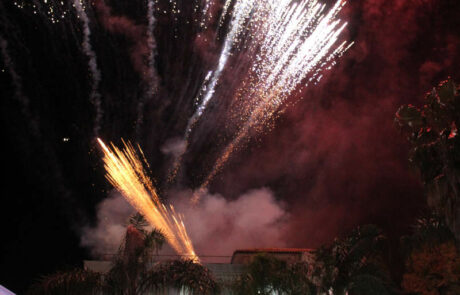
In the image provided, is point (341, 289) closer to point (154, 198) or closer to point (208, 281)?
point (208, 281)

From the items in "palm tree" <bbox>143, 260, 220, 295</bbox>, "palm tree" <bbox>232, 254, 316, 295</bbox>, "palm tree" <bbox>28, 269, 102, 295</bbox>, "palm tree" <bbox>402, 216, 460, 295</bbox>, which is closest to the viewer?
"palm tree" <bbox>28, 269, 102, 295</bbox>

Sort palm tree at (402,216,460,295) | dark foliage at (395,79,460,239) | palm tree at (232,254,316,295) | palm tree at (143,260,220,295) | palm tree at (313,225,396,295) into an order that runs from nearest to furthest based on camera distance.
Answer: dark foliage at (395,79,460,239) → palm tree at (143,260,220,295) → palm tree at (232,254,316,295) → palm tree at (313,225,396,295) → palm tree at (402,216,460,295)

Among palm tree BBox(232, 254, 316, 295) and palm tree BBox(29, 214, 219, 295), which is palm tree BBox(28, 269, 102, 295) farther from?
palm tree BBox(232, 254, 316, 295)

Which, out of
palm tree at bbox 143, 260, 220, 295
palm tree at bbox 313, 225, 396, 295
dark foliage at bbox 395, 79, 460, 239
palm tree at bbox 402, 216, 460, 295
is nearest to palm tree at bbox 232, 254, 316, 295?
palm tree at bbox 313, 225, 396, 295

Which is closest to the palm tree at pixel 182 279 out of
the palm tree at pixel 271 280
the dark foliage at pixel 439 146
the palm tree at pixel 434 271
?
the palm tree at pixel 271 280

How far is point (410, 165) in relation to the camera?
1374 cm

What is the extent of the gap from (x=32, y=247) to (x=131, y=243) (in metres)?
16.8

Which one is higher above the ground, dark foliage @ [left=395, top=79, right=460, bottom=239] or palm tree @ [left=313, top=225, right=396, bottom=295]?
dark foliage @ [left=395, top=79, right=460, bottom=239]

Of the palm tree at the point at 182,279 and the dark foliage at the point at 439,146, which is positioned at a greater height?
the dark foliage at the point at 439,146

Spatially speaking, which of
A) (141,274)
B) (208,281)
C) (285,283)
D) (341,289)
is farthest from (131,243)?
(341,289)

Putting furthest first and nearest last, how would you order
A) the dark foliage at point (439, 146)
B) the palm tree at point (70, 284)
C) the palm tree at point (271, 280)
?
the palm tree at point (271, 280) < the palm tree at point (70, 284) < the dark foliage at point (439, 146)

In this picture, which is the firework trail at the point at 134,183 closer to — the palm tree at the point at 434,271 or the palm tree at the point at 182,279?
the palm tree at the point at 182,279

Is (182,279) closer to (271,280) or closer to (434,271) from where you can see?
(271,280)

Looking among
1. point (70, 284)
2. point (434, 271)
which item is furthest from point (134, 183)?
point (434, 271)
